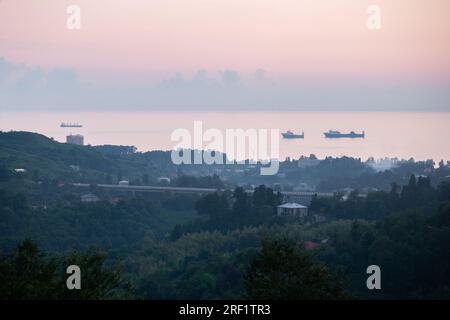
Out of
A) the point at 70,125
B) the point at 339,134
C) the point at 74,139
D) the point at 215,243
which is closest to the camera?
the point at 215,243

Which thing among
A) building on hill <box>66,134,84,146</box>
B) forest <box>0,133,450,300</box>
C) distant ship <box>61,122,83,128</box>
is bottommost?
forest <box>0,133,450,300</box>

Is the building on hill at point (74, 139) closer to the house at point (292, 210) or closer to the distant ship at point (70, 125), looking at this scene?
the distant ship at point (70, 125)

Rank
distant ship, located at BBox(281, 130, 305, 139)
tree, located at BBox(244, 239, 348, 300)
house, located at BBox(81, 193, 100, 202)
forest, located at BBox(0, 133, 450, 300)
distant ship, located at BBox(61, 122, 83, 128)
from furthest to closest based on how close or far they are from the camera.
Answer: distant ship, located at BBox(61, 122, 83, 128) → distant ship, located at BBox(281, 130, 305, 139) → house, located at BBox(81, 193, 100, 202) → forest, located at BBox(0, 133, 450, 300) → tree, located at BBox(244, 239, 348, 300)

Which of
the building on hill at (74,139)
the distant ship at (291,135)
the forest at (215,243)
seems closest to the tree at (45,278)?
the forest at (215,243)

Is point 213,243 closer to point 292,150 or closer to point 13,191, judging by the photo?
point 13,191

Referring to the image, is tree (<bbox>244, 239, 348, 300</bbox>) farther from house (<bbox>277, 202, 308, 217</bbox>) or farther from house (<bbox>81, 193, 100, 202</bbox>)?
house (<bbox>81, 193, 100, 202</bbox>)

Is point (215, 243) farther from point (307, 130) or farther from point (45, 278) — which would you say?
point (307, 130)

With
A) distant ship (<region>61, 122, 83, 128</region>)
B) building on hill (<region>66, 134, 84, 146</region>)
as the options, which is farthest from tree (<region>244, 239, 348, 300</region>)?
distant ship (<region>61, 122, 83, 128</region>)

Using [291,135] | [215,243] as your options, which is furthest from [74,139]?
[215,243]
